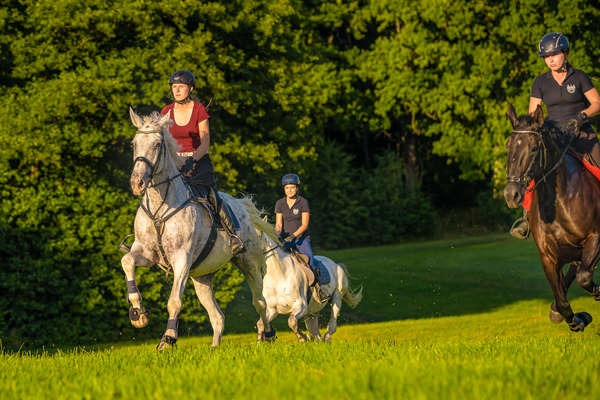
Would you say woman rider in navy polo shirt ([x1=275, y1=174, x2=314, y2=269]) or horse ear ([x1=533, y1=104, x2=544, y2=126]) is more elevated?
horse ear ([x1=533, y1=104, x2=544, y2=126])

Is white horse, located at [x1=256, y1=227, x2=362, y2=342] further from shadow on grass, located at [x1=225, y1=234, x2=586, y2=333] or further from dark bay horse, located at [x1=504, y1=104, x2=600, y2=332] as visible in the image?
shadow on grass, located at [x1=225, y1=234, x2=586, y2=333]

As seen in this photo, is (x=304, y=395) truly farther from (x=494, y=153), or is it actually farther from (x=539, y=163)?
(x=494, y=153)

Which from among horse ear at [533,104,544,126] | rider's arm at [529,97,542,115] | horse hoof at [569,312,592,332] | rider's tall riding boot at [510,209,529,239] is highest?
rider's arm at [529,97,542,115]

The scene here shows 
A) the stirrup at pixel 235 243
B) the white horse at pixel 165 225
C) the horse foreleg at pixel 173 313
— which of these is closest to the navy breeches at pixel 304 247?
the stirrup at pixel 235 243

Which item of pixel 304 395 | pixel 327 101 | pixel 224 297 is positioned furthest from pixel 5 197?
pixel 327 101

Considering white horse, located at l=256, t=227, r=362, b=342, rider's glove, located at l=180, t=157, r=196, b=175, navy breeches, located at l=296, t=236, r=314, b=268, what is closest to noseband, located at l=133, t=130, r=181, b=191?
rider's glove, located at l=180, t=157, r=196, b=175

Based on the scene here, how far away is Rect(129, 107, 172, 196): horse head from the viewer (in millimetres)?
8938

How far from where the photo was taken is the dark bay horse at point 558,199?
9.48 m

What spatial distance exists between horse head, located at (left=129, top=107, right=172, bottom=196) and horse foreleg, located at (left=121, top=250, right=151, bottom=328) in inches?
41.1

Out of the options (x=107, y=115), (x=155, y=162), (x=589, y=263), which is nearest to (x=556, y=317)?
(x=589, y=263)

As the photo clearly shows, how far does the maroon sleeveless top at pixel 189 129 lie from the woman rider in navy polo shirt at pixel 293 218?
2.77 metres

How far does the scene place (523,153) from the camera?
9.34m

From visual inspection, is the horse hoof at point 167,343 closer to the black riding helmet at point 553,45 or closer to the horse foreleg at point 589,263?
the horse foreleg at point 589,263

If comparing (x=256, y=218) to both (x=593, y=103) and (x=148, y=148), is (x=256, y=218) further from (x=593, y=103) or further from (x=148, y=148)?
(x=593, y=103)
